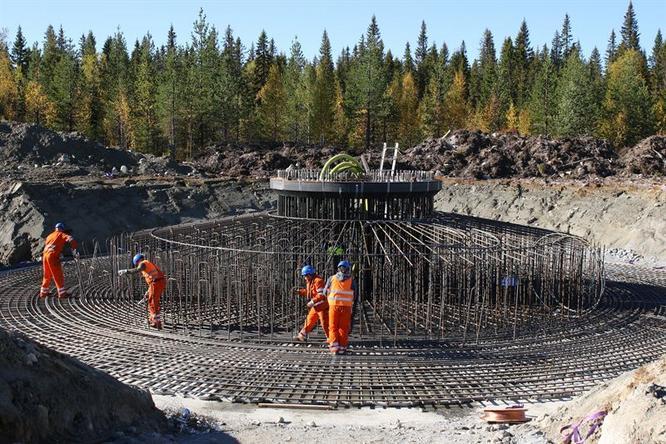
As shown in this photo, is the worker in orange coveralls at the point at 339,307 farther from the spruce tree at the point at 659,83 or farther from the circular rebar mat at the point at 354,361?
the spruce tree at the point at 659,83

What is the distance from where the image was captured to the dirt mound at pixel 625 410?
5367 mm

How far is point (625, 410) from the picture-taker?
5.67 m

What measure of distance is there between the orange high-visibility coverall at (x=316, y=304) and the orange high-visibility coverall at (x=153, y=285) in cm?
248

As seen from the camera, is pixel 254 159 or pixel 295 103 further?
pixel 295 103

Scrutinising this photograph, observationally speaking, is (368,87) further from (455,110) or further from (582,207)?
(582,207)

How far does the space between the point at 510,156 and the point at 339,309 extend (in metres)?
23.4

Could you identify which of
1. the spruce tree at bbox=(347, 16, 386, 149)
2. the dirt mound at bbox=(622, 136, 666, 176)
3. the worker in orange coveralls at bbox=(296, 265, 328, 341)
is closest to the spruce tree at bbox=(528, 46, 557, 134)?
the spruce tree at bbox=(347, 16, 386, 149)

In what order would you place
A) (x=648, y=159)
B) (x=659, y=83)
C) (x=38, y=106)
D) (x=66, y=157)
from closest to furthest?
(x=66, y=157)
(x=648, y=159)
(x=38, y=106)
(x=659, y=83)

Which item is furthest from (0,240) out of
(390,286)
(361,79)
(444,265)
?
(361,79)

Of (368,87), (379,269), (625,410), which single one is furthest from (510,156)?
(625,410)

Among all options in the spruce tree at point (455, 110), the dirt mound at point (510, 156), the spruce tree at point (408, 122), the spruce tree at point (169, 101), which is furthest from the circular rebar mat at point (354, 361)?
the spruce tree at point (455, 110)

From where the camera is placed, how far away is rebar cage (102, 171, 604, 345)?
35.6 feet

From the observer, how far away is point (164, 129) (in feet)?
140

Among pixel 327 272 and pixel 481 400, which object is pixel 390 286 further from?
pixel 481 400
